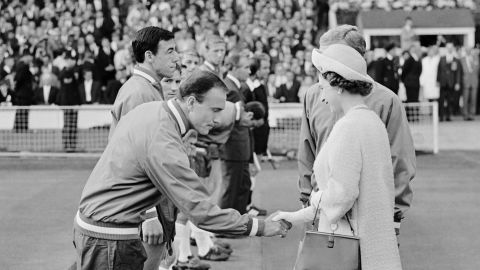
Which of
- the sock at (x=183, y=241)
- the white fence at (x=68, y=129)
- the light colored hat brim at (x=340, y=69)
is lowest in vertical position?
the white fence at (x=68, y=129)

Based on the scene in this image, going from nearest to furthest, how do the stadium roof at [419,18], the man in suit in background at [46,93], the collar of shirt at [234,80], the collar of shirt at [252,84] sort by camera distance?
the collar of shirt at [234,80]
the collar of shirt at [252,84]
the man in suit in background at [46,93]
the stadium roof at [419,18]

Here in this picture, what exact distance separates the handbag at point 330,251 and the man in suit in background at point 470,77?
81.2ft

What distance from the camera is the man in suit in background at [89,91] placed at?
23328mm

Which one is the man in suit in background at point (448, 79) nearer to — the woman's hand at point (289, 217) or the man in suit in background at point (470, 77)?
the man in suit in background at point (470, 77)

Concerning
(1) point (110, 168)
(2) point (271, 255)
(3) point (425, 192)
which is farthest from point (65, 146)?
(1) point (110, 168)

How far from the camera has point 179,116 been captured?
5910 millimetres

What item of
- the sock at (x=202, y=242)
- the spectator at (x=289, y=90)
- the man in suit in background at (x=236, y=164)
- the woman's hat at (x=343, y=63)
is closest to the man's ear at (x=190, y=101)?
the woman's hat at (x=343, y=63)

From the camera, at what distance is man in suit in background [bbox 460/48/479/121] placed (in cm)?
2961

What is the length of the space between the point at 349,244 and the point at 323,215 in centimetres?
25

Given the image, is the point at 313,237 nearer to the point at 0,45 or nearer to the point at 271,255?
the point at 271,255

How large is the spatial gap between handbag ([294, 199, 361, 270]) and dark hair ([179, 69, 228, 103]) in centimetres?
102

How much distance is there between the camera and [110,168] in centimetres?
593

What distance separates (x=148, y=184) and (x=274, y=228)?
0.77m

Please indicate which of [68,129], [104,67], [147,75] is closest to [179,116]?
[147,75]
